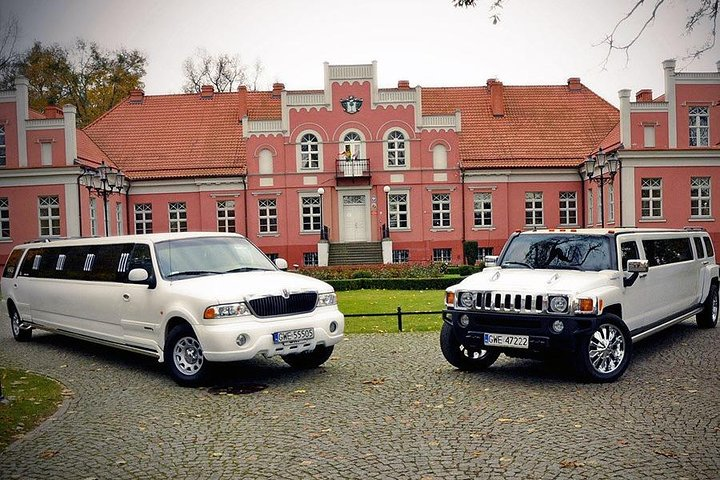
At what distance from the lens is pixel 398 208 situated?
3825 centimetres

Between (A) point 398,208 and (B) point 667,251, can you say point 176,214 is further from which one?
(B) point 667,251

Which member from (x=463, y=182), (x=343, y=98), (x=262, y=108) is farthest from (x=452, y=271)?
(x=262, y=108)

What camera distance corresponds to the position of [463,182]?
38156 mm

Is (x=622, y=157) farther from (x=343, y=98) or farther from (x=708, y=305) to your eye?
(x=708, y=305)

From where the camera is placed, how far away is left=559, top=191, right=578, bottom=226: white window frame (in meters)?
38.8

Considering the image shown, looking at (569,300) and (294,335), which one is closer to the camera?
(569,300)

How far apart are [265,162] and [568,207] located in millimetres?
17506

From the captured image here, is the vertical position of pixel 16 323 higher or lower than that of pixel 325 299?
lower

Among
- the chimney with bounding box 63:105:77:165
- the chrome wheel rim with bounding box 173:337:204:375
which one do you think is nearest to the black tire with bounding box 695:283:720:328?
the chrome wheel rim with bounding box 173:337:204:375

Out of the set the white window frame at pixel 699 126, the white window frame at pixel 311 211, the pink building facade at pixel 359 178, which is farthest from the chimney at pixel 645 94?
the white window frame at pixel 311 211

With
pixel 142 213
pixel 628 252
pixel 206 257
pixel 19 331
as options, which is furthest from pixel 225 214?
pixel 628 252

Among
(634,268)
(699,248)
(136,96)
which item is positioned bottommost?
(634,268)

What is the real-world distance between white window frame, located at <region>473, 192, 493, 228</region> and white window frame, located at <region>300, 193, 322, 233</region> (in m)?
8.88

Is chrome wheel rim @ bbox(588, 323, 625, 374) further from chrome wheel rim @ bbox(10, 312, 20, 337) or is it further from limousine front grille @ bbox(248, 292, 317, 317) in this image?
chrome wheel rim @ bbox(10, 312, 20, 337)
